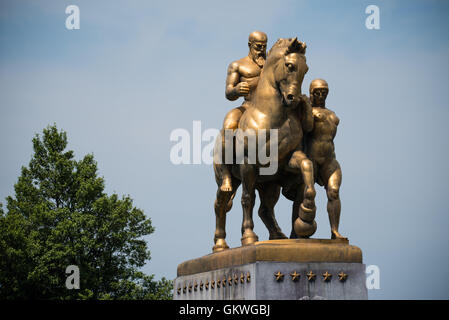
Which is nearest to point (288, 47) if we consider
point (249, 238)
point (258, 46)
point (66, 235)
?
point (258, 46)

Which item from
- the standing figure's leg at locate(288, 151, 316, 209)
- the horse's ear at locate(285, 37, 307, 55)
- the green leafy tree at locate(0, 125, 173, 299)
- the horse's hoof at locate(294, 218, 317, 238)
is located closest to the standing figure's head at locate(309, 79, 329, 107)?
the horse's ear at locate(285, 37, 307, 55)

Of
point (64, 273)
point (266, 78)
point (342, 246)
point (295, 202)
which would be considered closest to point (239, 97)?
point (266, 78)

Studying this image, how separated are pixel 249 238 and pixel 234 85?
2.72 meters

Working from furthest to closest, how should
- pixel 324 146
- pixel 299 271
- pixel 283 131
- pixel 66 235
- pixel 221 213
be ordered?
pixel 66 235
pixel 221 213
pixel 324 146
pixel 283 131
pixel 299 271

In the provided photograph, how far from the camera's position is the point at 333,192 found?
12.6m

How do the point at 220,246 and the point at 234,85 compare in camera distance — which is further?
the point at 220,246

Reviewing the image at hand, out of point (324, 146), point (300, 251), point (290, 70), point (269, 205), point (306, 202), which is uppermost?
point (290, 70)

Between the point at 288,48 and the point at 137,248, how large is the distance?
2344 centimetres

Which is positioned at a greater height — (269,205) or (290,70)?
(290,70)

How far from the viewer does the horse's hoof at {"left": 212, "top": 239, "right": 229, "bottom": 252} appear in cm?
1384

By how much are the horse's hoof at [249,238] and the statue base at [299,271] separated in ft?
2.28

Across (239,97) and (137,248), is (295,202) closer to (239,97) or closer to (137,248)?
(239,97)

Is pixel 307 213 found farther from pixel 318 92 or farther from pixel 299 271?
pixel 318 92
